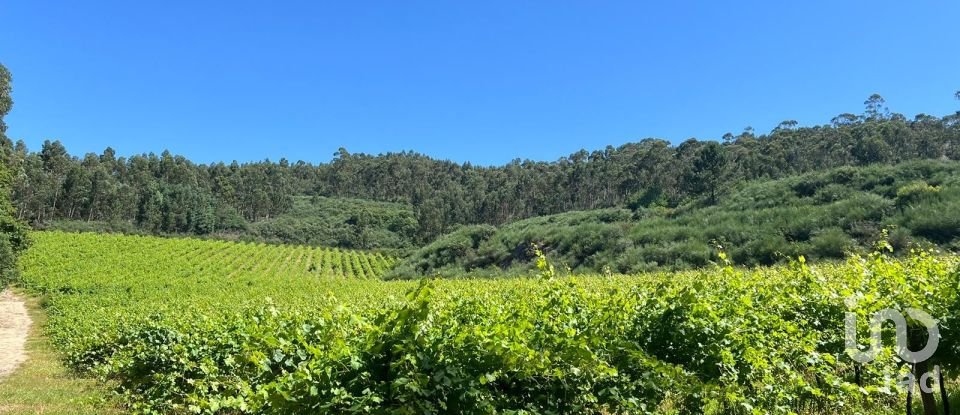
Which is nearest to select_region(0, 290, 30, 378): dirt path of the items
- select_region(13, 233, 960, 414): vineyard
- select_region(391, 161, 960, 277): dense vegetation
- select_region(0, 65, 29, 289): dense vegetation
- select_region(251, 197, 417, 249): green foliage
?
select_region(0, 65, 29, 289): dense vegetation

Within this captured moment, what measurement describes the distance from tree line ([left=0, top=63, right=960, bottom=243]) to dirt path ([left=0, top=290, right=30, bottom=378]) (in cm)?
1998

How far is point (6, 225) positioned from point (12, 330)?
1422 centimetres

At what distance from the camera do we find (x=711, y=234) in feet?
126

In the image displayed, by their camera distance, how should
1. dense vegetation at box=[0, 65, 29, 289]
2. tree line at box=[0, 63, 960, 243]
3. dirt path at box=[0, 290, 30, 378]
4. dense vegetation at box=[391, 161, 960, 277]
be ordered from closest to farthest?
dirt path at box=[0, 290, 30, 378], dense vegetation at box=[0, 65, 29, 289], dense vegetation at box=[391, 161, 960, 277], tree line at box=[0, 63, 960, 243]

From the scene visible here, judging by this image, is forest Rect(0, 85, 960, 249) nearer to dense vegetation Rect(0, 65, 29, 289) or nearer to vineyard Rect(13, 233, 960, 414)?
dense vegetation Rect(0, 65, 29, 289)

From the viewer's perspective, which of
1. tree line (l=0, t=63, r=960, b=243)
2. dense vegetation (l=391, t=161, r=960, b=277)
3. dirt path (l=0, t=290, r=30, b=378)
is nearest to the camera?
dirt path (l=0, t=290, r=30, b=378)

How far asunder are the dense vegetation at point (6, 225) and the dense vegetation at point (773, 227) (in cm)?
2809

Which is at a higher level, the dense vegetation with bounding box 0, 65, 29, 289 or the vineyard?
the dense vegetation with bounding box 0, 65, 29, 289

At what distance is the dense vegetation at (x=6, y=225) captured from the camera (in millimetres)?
27531

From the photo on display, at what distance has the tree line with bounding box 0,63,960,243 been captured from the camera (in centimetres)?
6988

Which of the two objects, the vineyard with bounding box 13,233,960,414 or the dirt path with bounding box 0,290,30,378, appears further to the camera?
the dirt path with bounding box 0,290,30,378

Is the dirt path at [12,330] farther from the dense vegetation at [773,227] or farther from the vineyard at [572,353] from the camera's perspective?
the dense vegetation at [773,227]

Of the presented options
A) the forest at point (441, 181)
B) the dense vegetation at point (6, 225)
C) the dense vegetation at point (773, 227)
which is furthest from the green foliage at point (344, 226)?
the dense vegetation at point (6, 225)

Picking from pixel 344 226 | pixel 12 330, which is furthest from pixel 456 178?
pixel 12 330
